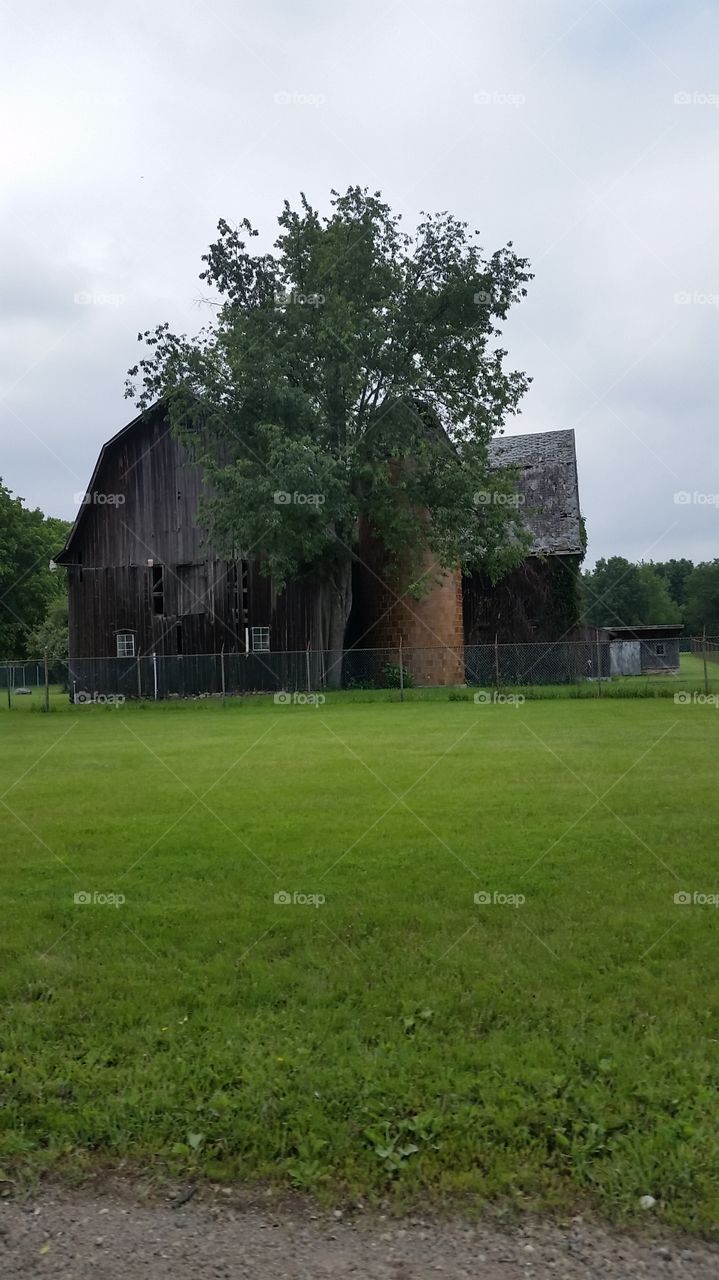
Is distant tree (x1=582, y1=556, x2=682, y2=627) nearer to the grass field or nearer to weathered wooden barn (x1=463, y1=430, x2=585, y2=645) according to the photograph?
weathered wooden barn (x1=463, y1=430, x2=585, y2=645)

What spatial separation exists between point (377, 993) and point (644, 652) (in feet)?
200

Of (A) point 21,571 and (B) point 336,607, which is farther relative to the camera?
(A) point 21,571

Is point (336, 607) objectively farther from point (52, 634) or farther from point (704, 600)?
point (704, 600)

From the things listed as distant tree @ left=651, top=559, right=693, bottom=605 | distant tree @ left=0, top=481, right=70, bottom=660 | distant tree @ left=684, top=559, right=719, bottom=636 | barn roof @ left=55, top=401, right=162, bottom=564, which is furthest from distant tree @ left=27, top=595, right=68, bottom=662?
distant tree @ left=651, top=559, right=693, bottom=605

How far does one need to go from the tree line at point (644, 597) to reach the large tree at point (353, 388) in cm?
9162

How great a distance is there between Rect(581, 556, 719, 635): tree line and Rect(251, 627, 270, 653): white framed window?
91.6 metres

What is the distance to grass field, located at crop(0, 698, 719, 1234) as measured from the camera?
3.97m

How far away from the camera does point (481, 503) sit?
34969mm

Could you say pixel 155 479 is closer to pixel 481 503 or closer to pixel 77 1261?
pixel 481 503

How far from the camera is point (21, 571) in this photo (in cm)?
6725

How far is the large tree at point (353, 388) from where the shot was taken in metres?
32.9

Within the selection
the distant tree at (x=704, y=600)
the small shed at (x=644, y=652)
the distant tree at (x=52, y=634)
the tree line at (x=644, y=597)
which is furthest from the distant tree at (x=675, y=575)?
the distant tree at (x=52, y=634)

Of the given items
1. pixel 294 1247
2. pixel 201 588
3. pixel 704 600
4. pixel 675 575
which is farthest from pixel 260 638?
pixel 675 575

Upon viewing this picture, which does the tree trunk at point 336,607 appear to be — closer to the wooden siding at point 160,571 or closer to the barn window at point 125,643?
the wooden siding at point 160,571
